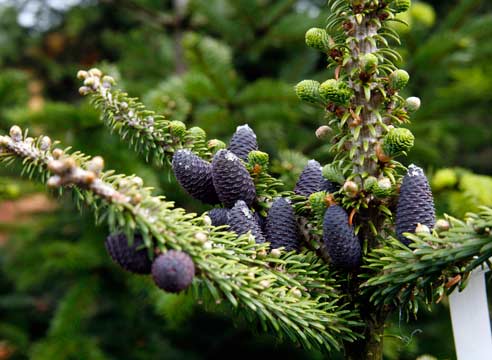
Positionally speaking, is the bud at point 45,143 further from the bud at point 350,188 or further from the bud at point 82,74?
the bud at point 350,188

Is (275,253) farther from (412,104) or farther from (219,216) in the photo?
(412,104)

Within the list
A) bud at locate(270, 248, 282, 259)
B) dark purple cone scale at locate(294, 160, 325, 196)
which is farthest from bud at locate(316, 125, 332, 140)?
bud at locate(270, 248, 282, 259)

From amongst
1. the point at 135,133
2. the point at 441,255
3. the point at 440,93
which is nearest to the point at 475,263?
the point at 441,255

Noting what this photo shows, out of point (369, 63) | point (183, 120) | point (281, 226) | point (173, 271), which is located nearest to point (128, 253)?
point (173, 271)

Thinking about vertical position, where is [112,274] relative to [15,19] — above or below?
below

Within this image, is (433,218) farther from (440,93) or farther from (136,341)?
(136,341)

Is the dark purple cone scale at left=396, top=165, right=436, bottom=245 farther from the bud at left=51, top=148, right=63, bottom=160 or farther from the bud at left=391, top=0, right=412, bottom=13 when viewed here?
the bud at left=51, top=148, right=63, bottom=160
